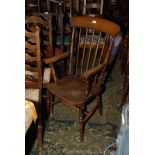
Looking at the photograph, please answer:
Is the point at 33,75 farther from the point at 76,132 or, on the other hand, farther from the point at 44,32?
the point at 76,132

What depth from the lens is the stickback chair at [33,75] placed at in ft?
6.59

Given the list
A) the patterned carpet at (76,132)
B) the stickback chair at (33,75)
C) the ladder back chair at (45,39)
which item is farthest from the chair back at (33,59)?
the patterned carpet at (76,132)

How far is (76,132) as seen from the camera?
2.46 metres

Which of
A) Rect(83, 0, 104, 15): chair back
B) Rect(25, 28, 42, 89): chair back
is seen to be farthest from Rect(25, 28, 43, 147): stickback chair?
Rect(83, 0, 104, 15): chair back

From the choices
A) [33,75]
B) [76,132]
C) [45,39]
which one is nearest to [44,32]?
[45,39]

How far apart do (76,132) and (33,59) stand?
31.3 inches

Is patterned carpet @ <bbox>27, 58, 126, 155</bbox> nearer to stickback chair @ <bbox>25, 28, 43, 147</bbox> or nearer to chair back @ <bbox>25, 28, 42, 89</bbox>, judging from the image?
stickback chair @ <bbox>25, 28, 43, 147</bbox>
